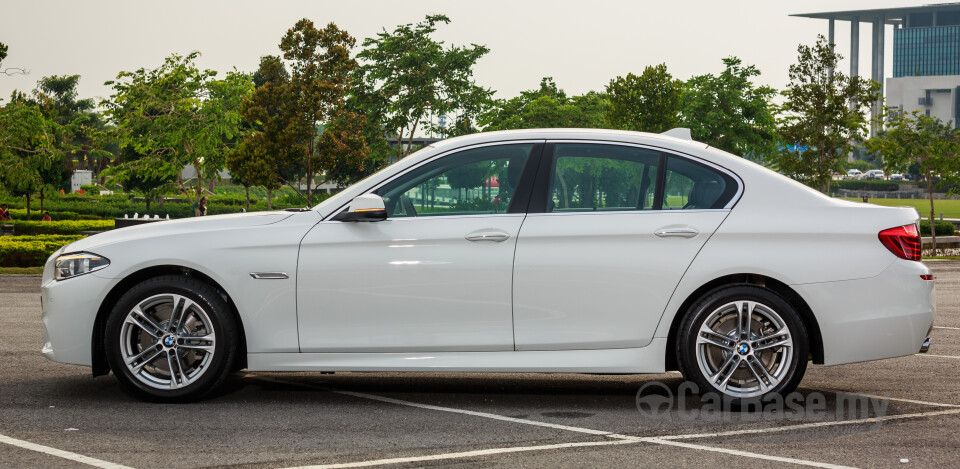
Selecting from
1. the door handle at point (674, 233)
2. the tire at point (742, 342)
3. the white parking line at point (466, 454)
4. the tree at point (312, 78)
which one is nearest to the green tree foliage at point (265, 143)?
the tree at point (312, 78)

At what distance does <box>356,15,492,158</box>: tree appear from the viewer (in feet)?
154

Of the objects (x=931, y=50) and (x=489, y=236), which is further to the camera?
(x=931, y=50)

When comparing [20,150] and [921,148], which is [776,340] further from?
[20,150]

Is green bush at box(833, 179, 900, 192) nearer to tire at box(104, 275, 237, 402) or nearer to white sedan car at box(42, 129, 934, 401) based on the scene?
white sedan car at box(42, 129, 934, 401)

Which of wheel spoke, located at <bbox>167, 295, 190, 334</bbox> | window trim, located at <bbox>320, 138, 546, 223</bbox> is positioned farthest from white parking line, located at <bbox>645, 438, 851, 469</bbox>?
wheel spoke, located at <bbox>167, 295, 190, 334</bbox>

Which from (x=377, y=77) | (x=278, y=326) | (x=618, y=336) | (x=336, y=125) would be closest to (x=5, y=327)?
(x=278, y=326)

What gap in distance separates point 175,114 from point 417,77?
1250cm

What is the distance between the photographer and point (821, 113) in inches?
1458

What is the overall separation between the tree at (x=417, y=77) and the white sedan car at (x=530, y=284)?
1606 inches

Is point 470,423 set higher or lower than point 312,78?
lower

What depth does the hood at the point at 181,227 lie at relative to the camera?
6414 millimetres

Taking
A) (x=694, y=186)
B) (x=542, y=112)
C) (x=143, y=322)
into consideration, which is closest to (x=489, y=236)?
(x=694, y=186)

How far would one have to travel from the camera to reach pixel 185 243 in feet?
20.7

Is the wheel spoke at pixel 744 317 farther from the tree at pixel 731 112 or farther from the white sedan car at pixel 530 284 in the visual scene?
the tree at pixel 731 112
